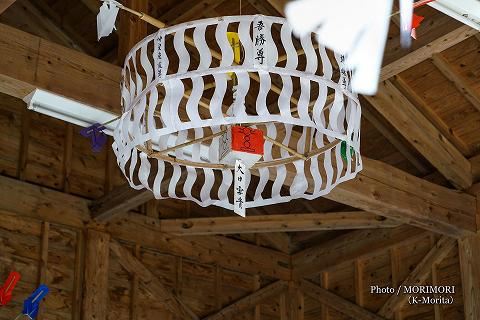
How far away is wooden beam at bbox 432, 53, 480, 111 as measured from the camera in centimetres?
802

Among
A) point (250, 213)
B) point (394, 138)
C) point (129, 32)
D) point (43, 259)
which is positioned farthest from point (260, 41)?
point (250, 213)

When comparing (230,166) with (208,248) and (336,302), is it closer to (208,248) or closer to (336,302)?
(208,248)

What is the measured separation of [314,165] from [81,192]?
3.93m

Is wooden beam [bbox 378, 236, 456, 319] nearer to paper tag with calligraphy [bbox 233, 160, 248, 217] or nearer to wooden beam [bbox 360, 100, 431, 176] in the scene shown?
wooden beam [bbox 360, 100, 431, 176]

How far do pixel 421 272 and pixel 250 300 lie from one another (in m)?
1.73

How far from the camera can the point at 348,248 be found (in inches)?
376

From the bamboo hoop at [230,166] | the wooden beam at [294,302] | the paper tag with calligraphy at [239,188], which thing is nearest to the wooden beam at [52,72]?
the bamboo hoop at [230,166]

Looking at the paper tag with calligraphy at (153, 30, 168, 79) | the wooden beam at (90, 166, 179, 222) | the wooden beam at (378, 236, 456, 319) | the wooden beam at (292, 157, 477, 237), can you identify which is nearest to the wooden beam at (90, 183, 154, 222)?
the wooden beam at (90, 166, 179, 222)

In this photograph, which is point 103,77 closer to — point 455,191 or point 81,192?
point 81,192

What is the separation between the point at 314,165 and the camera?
5.11 meters

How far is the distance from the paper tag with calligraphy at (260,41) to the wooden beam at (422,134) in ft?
12.7

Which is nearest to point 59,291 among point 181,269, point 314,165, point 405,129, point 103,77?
point 181,269

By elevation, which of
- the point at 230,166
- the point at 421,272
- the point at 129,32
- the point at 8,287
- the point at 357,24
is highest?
the point at 357,24

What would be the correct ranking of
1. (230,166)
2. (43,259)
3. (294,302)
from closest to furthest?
(230,166)
(43,259)
(294,302)
